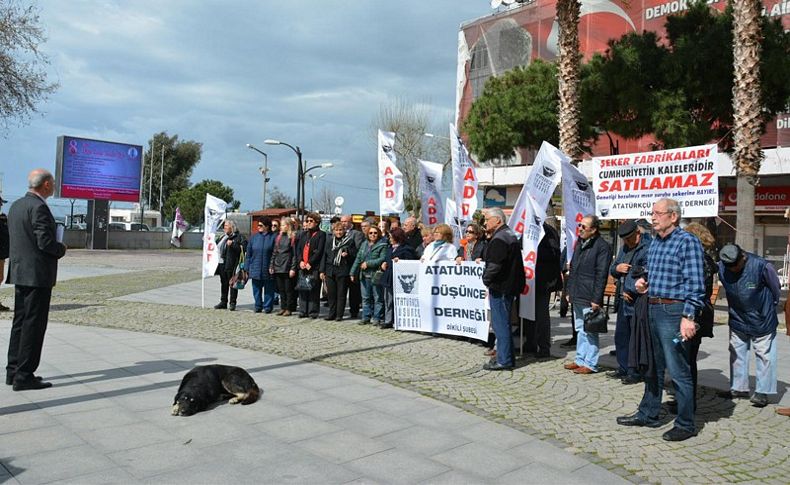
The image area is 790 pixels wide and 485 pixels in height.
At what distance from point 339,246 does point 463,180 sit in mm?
2449

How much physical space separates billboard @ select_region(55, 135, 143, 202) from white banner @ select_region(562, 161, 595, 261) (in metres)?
44.7

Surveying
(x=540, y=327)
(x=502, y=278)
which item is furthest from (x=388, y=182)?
(x=502, y=278)

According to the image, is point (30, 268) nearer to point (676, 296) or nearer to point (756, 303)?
point (676, 296)

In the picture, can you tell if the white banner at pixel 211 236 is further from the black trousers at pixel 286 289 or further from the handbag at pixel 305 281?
the handbag at pixel 305 281

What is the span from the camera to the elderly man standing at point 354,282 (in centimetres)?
1180

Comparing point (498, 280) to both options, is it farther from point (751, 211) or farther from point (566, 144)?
point (566, 144)

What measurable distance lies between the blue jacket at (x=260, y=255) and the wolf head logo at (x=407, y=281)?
9.99 feet

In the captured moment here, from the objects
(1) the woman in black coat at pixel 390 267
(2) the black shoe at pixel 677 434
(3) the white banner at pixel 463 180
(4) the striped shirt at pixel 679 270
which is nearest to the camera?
(4) the striped shirt at pixel 679 270

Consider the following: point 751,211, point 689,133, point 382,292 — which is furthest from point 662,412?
point 689,133

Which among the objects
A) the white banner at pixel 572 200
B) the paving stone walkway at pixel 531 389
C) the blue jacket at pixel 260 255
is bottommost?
the paving stone walkway at pixel 531 389

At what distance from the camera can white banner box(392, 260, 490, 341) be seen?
928 cm

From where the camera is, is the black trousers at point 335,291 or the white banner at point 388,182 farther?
the white banner at point 388,182

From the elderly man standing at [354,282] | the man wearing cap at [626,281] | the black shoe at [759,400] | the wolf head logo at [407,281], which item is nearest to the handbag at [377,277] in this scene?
the wolf head logo at [407,281]

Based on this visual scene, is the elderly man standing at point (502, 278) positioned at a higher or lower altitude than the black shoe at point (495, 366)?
higher
